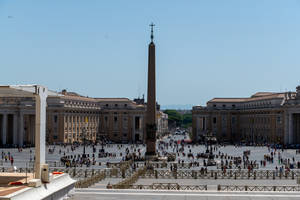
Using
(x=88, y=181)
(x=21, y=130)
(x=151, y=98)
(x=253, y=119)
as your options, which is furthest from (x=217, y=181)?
(x=253, y=119)

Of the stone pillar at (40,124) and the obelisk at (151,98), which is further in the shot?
the obelisk at (151,98)

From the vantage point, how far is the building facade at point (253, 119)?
92.8 m

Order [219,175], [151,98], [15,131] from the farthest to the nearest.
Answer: [15,131]
[151,98]
[219,175]

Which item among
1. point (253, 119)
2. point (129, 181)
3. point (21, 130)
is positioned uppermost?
point (253, 119)

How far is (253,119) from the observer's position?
10931cm

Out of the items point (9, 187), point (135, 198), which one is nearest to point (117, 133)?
point (135, 198)

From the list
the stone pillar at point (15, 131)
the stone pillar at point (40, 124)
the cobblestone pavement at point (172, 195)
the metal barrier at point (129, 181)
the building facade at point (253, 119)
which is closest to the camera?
the stone pillar at point (40, 124)

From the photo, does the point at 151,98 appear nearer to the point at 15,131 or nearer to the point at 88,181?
the point at 88,181

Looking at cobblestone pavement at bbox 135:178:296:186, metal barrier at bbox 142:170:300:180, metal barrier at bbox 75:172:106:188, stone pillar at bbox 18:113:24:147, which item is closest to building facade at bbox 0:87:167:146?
stone pillar at bbox 18:113:24:147

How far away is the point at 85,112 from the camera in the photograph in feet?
351

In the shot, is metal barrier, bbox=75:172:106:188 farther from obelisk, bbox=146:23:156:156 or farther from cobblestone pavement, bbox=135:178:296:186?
obelisk, bbox=146:23:156:156

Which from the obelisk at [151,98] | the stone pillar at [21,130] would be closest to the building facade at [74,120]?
the stone pillar at [21,130]

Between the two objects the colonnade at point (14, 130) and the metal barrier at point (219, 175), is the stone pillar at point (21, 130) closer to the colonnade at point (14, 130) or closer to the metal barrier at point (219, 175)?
the colonnade at point (14, 130)

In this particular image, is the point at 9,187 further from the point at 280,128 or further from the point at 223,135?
the point at 223,135
